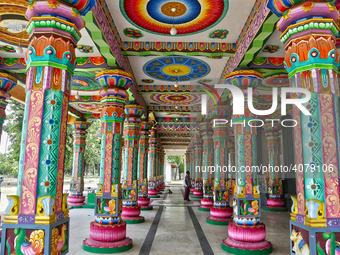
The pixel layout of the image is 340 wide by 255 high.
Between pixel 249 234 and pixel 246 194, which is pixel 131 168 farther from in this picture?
pixel 249 234

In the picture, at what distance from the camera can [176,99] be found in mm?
11391

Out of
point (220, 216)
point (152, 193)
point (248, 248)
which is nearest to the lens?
point (248, 248)

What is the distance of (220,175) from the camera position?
30.1 ft

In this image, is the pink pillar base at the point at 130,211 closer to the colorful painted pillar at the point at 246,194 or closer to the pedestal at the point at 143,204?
the pedestal at the point at 143,204


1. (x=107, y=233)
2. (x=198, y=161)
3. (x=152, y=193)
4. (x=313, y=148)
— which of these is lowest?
(x=152, y=193)

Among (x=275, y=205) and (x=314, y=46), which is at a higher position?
(x=314, y=46)

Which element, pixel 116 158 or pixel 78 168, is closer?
pixel 116 158

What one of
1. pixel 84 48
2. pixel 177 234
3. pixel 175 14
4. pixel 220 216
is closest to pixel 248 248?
pixel 177 234

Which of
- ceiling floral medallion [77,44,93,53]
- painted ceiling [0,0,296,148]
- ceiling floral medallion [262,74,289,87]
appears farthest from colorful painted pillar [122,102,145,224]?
ceiling floral medallion [262,74,289,87]

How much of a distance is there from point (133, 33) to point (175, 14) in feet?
A: 3.90

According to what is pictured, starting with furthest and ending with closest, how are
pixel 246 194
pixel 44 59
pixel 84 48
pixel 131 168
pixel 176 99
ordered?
1. pixel 176 99
2. pixel 131 168
3. pixel 84 48
4. pixel 246 194
5. pixel 44 59

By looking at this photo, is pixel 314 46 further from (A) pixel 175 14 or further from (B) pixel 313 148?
(A) pixel 175 14

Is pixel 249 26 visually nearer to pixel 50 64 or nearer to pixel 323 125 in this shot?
pixel 323 125

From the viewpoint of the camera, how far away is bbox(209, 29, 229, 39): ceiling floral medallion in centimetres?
555
